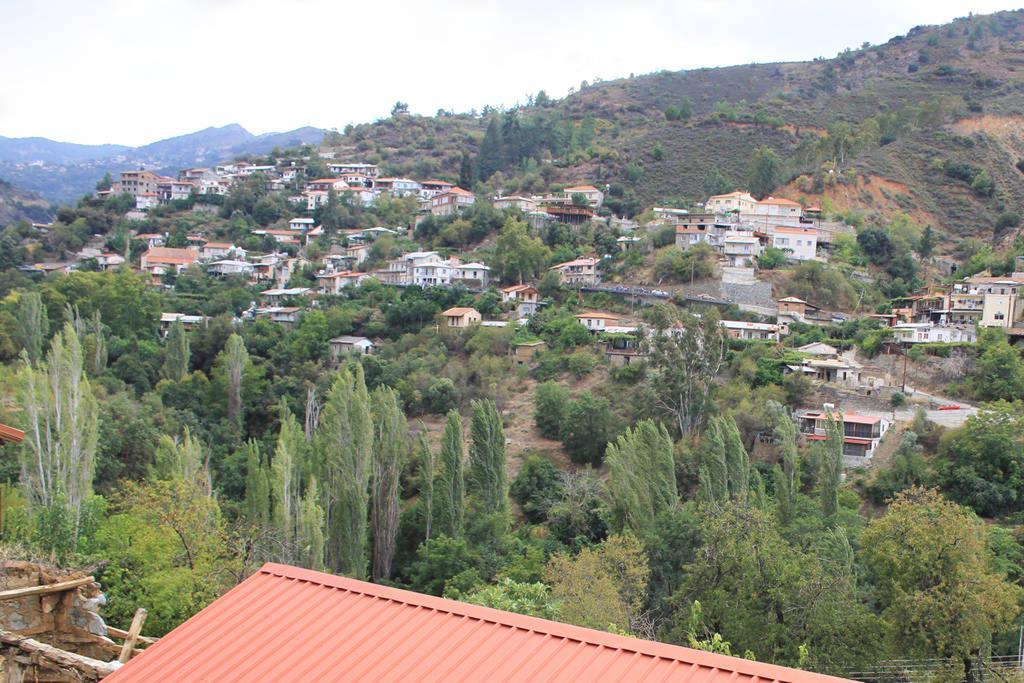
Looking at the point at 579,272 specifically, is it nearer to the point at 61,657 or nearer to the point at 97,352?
the point at 97,352

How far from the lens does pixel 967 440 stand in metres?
19.5

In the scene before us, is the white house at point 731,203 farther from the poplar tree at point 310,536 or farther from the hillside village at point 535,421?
the poplar tree at point 310,536

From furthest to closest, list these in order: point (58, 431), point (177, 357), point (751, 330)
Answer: point (177, 357), point (751, 330), point (58, 431)

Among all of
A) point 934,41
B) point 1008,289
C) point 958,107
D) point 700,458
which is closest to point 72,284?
point 700,458

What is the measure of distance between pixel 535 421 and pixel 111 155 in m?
167

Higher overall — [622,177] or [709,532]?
[622,177]

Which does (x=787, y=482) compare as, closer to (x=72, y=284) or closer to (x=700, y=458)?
(x=700, y=458)

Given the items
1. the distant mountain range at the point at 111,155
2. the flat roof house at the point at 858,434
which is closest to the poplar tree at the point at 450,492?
the flat roof house at the point at 858,434

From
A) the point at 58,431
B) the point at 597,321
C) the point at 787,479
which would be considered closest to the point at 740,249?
the point at 597,321

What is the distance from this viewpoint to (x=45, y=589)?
661 centimetres

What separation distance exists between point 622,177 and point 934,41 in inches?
1414

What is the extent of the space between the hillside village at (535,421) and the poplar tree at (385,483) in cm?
8

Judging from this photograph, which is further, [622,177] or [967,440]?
[622,177]

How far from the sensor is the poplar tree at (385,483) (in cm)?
1902
